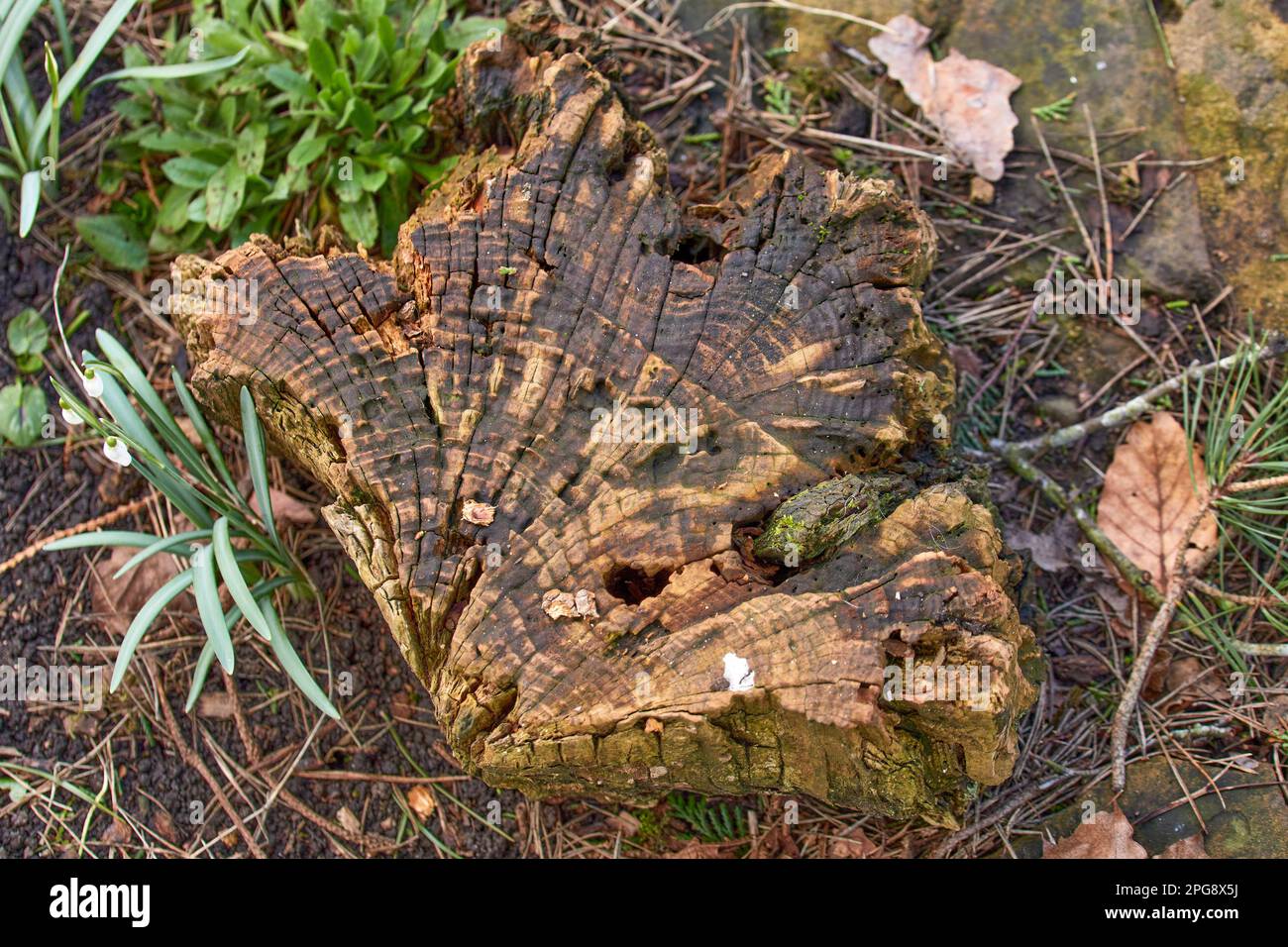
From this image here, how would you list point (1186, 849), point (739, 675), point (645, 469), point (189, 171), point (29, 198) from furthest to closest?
point (189, 171) → point (29, 198) → point (1186, 849) → point (645, 469) → point (739, 675)

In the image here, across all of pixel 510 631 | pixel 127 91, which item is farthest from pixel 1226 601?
pixel 127 91

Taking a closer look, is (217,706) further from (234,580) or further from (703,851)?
(703,851)

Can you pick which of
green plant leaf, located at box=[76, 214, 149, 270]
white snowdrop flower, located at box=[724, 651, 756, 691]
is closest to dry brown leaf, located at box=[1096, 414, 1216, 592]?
white snowdrop flower, located at box=[724, 651, 756, 691]

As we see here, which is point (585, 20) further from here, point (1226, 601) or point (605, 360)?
point (1226, 601)

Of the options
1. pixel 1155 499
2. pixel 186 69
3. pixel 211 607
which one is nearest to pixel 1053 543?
pixel 1155 499

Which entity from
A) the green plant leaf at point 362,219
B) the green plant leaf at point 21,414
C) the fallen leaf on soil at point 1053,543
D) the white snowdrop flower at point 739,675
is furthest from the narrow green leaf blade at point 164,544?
the fallen leaf on soil at point 1053,543

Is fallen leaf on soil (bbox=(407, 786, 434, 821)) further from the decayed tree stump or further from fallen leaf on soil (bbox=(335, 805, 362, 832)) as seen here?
the decayed tree stump

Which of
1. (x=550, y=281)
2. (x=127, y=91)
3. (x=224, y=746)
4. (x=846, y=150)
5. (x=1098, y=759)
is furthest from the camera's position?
(x=127, y=91)
